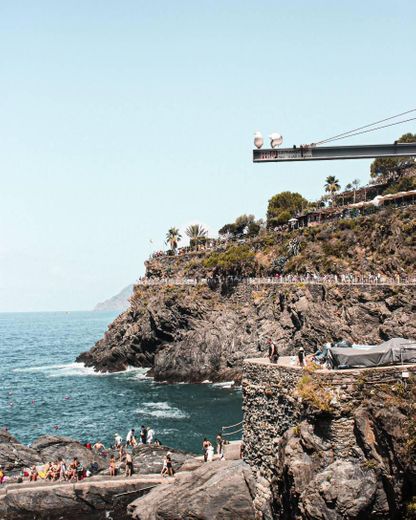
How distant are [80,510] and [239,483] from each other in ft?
33.2

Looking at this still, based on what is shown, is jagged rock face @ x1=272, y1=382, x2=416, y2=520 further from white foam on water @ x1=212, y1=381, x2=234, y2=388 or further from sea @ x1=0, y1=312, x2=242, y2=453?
white foam on water @ x1=212, y1=381, x2=234, y2=388

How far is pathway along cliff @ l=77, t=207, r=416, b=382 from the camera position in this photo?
6544 centimetres

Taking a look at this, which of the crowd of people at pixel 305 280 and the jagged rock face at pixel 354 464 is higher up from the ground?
the crowd of people at pixel 305 280

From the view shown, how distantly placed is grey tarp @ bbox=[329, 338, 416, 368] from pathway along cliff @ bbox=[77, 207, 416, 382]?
3810cm

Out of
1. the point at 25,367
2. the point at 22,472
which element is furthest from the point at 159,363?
the point at 22,472

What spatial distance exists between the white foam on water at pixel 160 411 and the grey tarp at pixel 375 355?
36711 mm

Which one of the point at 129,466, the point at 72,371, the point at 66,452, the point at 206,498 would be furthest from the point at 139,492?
the point at 72,371

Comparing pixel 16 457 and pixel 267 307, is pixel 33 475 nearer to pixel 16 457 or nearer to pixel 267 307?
pixel 16 457

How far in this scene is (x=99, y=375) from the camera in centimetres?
8912

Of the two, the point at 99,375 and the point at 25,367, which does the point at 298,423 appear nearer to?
the point at 99,375

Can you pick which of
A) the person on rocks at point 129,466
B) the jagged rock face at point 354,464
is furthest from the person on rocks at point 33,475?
the jagged rock face at point 354,464

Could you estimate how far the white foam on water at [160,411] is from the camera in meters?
57.1

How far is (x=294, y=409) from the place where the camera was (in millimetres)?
22984

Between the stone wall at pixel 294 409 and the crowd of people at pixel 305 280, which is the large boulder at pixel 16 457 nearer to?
the stone wall at pixel 294 409
